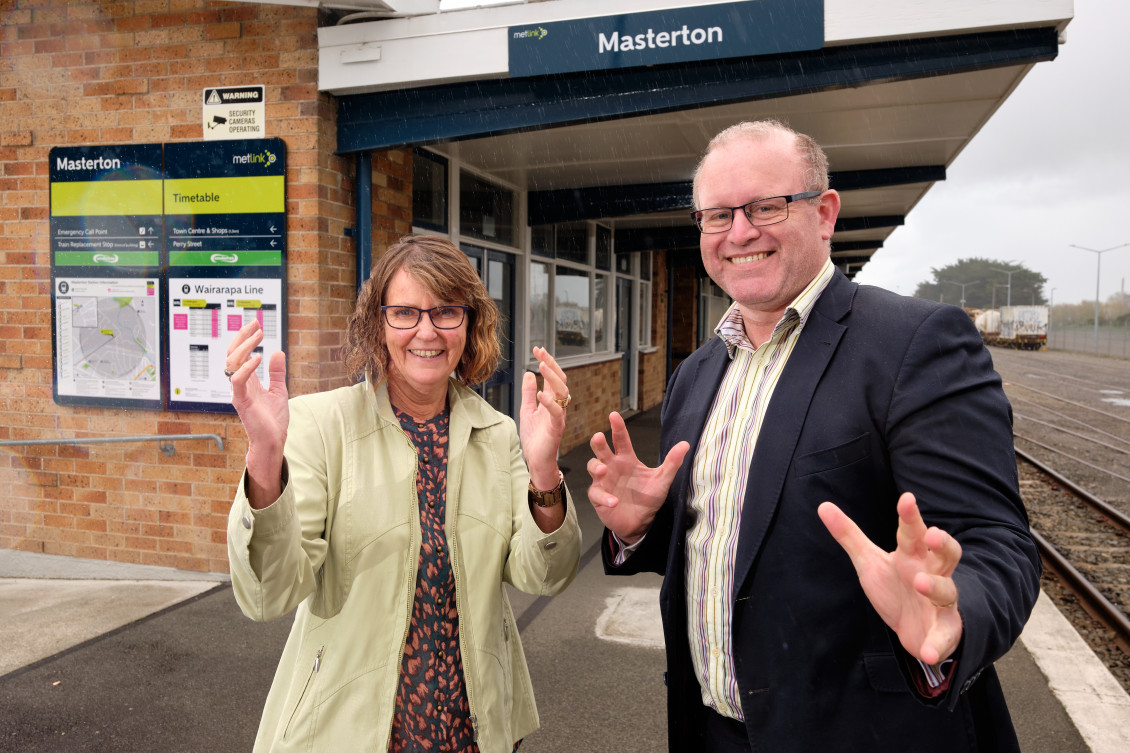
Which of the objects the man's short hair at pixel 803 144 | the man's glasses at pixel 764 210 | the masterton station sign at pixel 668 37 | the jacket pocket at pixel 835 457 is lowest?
the jacket pocket at pixel 835 457

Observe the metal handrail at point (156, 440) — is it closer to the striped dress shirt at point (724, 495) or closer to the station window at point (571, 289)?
the striped dress shirt at point (724, 495)

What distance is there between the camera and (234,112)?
489 centimetres

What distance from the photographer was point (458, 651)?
1.86 metres

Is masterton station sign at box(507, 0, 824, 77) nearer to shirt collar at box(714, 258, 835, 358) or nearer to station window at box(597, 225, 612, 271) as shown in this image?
shirt collar at box(714, 258, 835, 358)

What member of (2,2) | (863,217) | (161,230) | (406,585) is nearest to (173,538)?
(161,230)

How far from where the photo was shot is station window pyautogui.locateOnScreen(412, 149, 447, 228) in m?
6.15

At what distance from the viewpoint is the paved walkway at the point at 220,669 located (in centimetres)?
333

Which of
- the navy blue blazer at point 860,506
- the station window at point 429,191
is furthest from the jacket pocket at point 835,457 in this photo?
the station window at point 429,191

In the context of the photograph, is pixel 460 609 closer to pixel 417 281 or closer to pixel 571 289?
pixel 417 281

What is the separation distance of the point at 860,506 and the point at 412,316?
1.11 metres

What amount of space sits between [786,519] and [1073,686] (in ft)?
10.9

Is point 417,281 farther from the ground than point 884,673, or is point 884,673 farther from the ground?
point 417,281

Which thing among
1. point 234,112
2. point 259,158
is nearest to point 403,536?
point 259,158

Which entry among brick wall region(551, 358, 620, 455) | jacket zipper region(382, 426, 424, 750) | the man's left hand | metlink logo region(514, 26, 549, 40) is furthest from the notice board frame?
brick wall region(551, 358, 620, 455)
